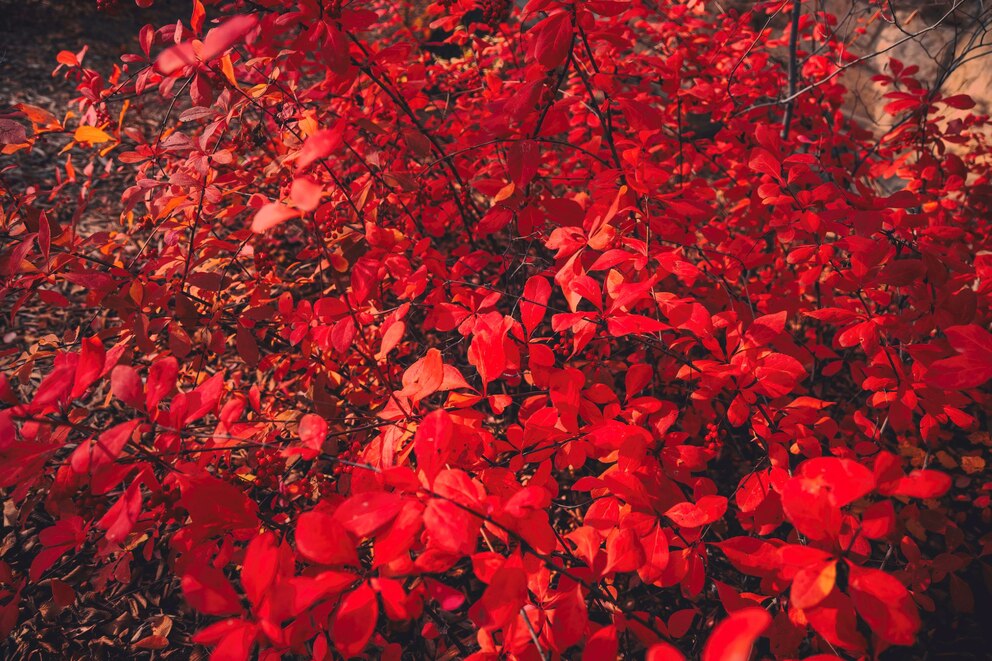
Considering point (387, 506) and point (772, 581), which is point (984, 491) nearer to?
point (772, 581)

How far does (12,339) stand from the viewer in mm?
3180

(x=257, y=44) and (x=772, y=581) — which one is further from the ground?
(x=257, y=44)

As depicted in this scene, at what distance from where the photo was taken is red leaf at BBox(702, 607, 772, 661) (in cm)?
62

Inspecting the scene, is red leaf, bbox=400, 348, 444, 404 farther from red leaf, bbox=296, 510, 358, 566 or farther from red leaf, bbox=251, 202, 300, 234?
red leaf, bbox=251, 202, 300, 234

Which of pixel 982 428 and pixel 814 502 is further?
pixel 982 428

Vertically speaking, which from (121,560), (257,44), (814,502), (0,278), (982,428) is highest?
(257,44)

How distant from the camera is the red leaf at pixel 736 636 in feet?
2.05

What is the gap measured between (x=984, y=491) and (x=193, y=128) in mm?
7174

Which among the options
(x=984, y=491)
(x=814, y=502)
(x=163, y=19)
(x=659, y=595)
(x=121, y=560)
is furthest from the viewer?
(x=163, y=19)

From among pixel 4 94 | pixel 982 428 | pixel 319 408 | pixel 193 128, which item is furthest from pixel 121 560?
pixel 4 94

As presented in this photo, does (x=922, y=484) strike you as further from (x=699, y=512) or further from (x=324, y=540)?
(x=324, y=540)

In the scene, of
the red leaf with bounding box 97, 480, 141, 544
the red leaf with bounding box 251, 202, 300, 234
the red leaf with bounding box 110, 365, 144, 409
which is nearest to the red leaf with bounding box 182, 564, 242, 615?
the red leaf with bounding box 97, 480, 141, 544

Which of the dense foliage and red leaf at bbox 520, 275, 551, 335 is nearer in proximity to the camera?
the dense foliage

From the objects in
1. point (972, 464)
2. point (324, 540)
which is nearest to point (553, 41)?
point (324, 540)
